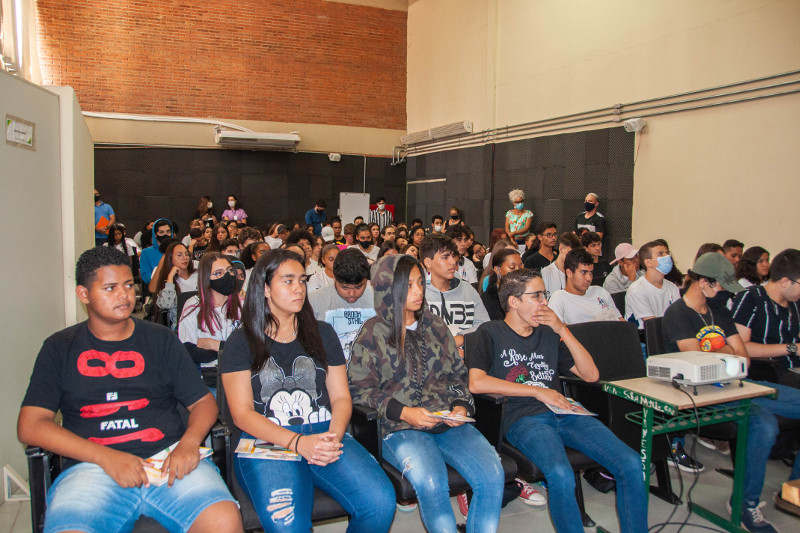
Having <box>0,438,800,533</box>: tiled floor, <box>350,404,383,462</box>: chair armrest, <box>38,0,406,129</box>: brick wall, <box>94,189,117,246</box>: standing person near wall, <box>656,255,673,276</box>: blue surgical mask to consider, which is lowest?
<box>0,438,800,533</box>: tiled floor

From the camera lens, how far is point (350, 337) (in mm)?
3320

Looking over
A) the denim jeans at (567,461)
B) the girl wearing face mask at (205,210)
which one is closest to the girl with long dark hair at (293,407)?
the denim jeans at (567,461)

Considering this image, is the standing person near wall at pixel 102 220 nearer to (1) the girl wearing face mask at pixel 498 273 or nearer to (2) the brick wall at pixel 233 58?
(2) the brick wall at pixel 233 58

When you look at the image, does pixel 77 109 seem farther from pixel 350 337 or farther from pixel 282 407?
pixel 282 407

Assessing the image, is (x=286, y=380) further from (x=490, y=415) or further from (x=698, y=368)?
(x=698, y=368)

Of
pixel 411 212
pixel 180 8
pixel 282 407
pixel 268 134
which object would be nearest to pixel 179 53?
pixel 180 8

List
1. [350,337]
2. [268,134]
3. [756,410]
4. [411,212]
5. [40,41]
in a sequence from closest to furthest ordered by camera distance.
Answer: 1. [756,410]
2. [350,337]
3. [40,41]
4. [268,134]
5. [411,212]

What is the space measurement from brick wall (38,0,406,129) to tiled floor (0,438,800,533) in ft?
34.7

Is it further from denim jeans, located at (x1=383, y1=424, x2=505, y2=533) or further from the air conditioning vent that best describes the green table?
the air conditioning vent

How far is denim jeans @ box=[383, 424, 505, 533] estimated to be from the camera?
7.11 feet

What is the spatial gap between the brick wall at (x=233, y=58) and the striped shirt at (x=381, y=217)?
2.02 m

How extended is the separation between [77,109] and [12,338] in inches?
66.2

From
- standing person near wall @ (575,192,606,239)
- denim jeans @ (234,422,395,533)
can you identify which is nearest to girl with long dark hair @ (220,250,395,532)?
denim jeans @ (234,422,395,533)

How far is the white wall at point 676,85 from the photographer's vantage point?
5.85 metres
